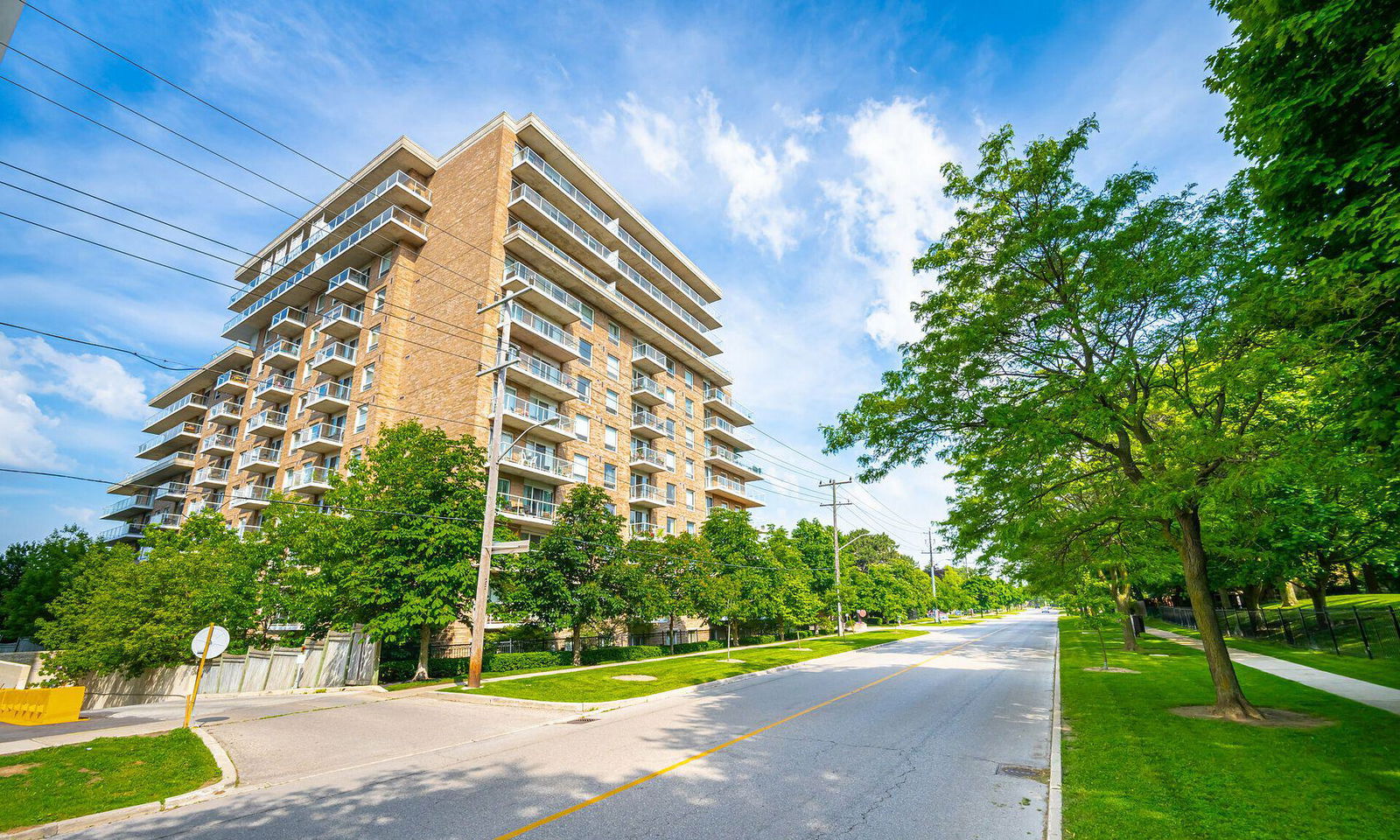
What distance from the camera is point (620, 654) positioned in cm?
3038

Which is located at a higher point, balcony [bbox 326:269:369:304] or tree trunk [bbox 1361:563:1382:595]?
balcony [bbox 326:269:369:304]

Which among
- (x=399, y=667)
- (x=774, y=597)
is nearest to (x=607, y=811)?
(x=399, y=667)

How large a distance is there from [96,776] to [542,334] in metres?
27.3

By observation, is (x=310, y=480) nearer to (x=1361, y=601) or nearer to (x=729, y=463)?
(x=729, y=463)

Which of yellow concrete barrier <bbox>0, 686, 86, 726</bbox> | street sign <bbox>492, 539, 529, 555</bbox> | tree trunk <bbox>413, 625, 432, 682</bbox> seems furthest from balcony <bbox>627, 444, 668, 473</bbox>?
yellow concrete barrier <bbox>0, 686, 86, 726</bbox>

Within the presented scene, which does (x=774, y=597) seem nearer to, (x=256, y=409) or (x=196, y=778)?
(x=196, y=778)

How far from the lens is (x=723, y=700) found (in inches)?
646

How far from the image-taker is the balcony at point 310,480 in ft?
116

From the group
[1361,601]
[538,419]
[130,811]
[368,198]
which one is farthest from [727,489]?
[130,811]

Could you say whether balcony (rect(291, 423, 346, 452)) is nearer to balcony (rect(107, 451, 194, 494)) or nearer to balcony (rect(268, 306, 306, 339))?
balcony (rect(268, 306, 306, 339))

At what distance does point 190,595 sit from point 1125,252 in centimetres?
3674

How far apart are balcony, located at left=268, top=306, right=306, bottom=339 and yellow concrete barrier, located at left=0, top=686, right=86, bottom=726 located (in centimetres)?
3226

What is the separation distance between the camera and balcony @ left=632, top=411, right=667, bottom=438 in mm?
42344

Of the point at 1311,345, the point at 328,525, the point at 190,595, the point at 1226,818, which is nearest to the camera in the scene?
the point at 1226,818
